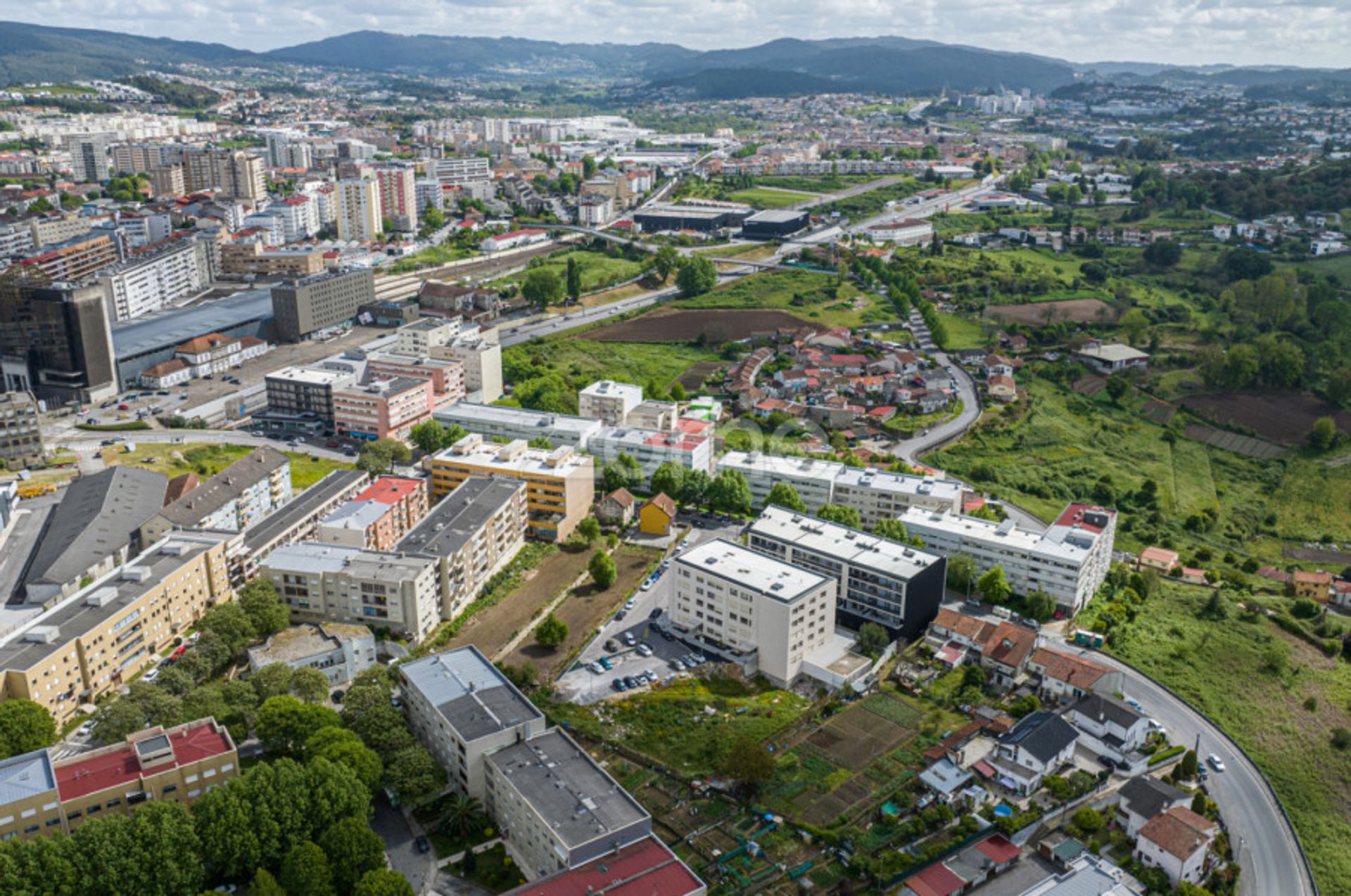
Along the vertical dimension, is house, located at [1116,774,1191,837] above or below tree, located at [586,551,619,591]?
below

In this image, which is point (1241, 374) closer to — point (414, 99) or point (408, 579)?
point (408, 579)

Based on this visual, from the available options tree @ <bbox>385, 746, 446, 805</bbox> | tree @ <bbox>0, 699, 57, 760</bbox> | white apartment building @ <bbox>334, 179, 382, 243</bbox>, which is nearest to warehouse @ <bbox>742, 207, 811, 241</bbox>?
white apartment building @ <bbox>334, 179, 382, 243</bbox>

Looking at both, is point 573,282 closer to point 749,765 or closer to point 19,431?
point 19,431

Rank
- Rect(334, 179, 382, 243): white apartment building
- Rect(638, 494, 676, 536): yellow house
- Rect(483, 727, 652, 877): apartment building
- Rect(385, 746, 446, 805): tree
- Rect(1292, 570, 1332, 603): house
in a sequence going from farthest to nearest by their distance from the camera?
Rect(334, 179, 382, 243): white apartment building < Rect(638, 494, 676, 536): yellow house < Rect(1292, 570, 1332, 603): house < Rect(385, 746, 446, 805): tree < Rect(483, 727, 652, 877): apartment building

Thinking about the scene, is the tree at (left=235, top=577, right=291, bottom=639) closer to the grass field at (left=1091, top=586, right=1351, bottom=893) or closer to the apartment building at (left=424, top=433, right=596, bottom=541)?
the apartment building at (left=424, top=433, right=596, bottom=541)

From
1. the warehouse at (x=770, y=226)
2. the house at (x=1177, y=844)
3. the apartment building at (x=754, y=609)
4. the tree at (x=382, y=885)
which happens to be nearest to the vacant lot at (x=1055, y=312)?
the warehouse at (x=770, y=226)
